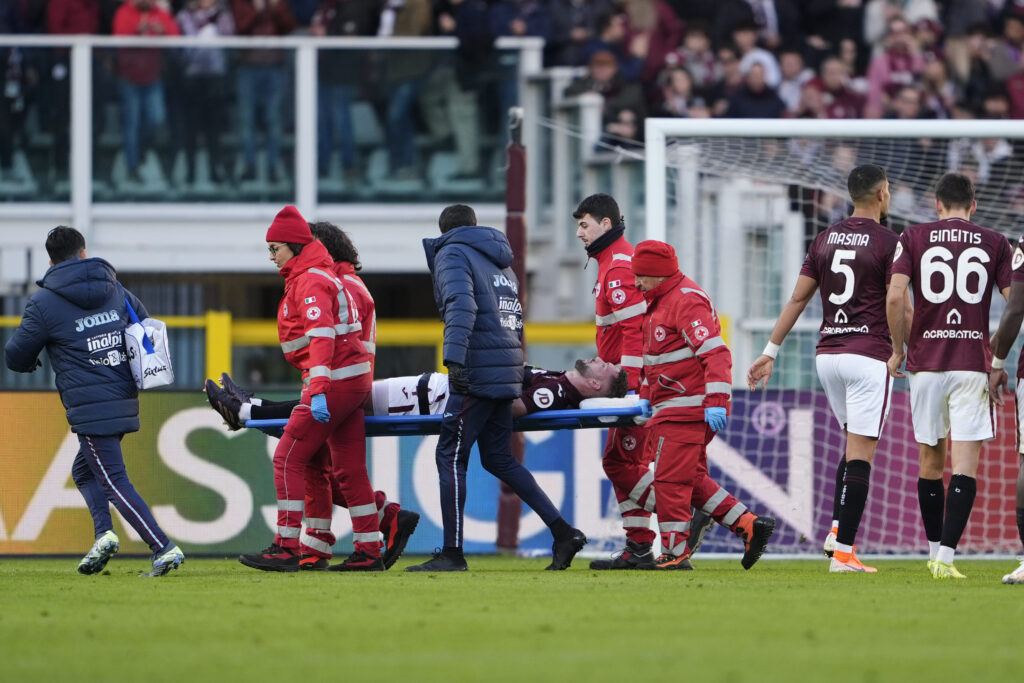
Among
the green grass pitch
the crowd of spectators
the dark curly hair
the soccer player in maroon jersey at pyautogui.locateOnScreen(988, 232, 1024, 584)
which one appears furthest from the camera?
the crowd of spectators

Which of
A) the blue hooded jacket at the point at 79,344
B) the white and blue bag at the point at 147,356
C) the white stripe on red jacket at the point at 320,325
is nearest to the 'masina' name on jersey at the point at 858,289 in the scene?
the white stripe on red jacket at the point at 320,325

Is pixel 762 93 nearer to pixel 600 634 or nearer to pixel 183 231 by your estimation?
pixel 183 231

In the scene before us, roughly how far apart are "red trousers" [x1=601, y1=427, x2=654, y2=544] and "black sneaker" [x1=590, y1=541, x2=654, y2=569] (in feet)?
0.13

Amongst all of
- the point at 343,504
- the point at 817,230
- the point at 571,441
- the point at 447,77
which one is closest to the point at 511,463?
the point at 343,504

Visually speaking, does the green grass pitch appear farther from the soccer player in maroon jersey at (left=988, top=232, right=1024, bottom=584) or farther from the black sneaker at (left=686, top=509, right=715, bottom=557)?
the black sneaker at (left=686, top=509, right=715, bottom=557)

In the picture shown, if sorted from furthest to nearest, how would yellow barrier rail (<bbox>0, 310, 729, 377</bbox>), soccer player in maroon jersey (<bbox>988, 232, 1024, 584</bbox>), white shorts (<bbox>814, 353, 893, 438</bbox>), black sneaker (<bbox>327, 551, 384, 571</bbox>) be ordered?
yellow barrier rail (<bbox>0, 310, 729, 377</bbox>) → black sneaker (<bbox>327, 551, 384, 571</bbox>) → white shorts (<bbox>814, 353, 893, 438</bbox>) → soccer player in maroon jersey (<bbox>988, 232, 1024, 584</bbox>)

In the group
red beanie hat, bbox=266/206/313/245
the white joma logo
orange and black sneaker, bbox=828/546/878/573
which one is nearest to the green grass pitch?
orange and black sneaker, bbox=828/546/878/573

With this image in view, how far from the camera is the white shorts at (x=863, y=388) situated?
31.3 ft

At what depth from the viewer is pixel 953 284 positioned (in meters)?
9.17

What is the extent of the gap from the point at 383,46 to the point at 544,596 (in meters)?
10.3

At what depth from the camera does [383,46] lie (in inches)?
689

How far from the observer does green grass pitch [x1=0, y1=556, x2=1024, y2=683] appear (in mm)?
5777

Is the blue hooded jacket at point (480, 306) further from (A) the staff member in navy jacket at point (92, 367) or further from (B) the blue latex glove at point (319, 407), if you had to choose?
(A) the staff member in navy jacket at point (92, 367)

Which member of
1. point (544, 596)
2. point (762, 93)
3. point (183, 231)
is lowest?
point (544, 596)
